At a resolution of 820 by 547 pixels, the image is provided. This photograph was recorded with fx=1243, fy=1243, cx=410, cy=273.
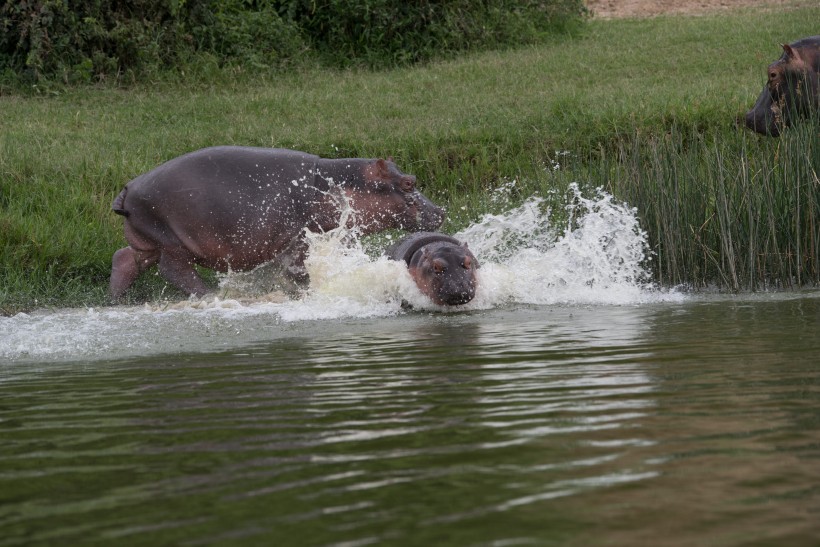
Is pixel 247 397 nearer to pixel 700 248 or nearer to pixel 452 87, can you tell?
pixel 700 248

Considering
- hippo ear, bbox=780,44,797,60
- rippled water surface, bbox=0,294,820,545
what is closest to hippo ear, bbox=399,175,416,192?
hippo ear, bbox=780,44,797,60

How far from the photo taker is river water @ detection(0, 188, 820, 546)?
223 cm

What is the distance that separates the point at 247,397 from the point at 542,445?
3.97 feet

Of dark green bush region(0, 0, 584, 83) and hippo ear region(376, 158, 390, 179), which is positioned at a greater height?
dark green bush region(0, 0, 584, 83)

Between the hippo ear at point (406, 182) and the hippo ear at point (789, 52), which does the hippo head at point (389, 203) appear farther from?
the hippo ear at point (789, 52)

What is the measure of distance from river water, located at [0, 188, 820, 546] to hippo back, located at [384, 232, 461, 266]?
92cm

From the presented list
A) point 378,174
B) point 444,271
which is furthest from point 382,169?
point 444,271

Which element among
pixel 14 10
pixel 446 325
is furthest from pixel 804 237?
pixel 14 10

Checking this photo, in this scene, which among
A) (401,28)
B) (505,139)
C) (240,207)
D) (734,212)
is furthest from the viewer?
(401,28)

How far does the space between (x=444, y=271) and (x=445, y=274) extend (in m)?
0.02

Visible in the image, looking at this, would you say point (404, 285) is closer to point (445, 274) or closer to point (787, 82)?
point (445, 274)

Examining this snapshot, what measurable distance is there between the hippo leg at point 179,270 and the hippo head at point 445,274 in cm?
141

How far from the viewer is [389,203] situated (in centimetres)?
766

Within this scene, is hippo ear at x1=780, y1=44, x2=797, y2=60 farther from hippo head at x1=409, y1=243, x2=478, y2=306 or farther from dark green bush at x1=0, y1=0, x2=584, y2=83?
dark green bush at x1=0, y1=0, x2=584, y2=83
